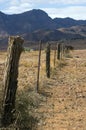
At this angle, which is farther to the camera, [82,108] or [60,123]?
[82,108]

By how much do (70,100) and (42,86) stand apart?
2.64 metres

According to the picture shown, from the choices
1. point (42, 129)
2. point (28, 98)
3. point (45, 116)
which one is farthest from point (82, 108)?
point (28, 98)

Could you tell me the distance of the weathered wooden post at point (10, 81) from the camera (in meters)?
9.57

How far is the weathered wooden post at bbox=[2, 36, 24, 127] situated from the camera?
31.4ft

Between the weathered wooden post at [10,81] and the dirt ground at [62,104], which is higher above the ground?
the weathered wooden post at [10,81]

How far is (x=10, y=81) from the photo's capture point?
31.4ft

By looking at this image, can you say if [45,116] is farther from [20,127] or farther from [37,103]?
[20,127]

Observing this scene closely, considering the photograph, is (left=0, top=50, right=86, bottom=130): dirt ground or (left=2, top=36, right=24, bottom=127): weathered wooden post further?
(left=0, top=50, right=86, bottom=130): dirt ground

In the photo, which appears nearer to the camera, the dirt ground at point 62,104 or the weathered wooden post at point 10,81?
the weathered wooden post at point 10,81

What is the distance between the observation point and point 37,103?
14328 mm

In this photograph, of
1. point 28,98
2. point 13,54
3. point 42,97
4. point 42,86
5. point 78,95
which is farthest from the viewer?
point 42,86

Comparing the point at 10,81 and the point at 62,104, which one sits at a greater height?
the point at 10,81

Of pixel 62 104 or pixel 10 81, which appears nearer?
pixel 10 81

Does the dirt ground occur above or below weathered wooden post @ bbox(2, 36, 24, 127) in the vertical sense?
below
